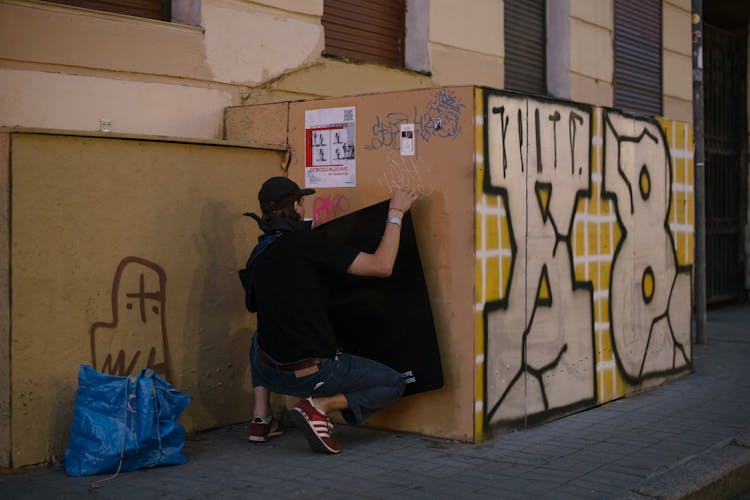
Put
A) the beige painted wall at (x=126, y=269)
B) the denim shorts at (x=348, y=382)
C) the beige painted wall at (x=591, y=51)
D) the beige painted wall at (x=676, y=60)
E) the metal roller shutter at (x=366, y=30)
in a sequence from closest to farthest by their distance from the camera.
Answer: the beige painted wall at (x=126, y=269), the denim shorts at (x=348, y=382), the metal roller shutter at (x=366, y=30), the beige painted wall at (x=591, y=51), the beige painted wall at (x=676, y=60)

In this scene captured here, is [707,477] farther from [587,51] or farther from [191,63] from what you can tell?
[587,51]

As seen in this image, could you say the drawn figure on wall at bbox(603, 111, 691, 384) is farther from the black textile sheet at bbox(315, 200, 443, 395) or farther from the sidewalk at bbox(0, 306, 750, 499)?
the black textile sheet at bbox(315, 200, 443, 395)

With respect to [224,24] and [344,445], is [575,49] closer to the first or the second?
[224,24]

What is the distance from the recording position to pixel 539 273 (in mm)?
6094

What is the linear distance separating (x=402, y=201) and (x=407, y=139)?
510 millimetres

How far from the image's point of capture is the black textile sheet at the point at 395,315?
5.59m

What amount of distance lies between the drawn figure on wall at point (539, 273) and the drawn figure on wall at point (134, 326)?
186cm

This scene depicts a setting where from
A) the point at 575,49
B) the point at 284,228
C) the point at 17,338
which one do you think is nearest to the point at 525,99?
the point at 284,228

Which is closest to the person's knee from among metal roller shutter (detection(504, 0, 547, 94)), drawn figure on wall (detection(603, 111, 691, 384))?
drawn figure on wall (detection(603, 111, 691, 384))

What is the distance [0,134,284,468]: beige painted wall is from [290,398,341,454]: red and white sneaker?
0.88 m

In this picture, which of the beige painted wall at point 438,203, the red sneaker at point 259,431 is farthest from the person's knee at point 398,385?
the red sneaker at point 259,431

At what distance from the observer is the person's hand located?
5.33m

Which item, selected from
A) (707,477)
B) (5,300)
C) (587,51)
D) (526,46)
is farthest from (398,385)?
(587,51)

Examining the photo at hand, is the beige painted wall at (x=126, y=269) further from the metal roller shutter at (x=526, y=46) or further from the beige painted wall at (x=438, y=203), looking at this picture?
the metal roller shutter at (x=526, y=46)
